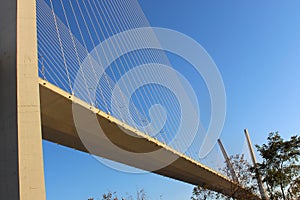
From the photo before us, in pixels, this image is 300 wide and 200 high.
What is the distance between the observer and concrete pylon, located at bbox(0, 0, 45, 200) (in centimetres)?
686

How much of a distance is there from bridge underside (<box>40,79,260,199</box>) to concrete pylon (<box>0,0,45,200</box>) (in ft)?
5.72

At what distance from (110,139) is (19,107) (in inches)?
314

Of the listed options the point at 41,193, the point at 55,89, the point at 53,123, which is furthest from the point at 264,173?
the point at 41,193

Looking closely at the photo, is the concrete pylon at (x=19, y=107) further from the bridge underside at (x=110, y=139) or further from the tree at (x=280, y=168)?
the tree at (x=280, y=168)

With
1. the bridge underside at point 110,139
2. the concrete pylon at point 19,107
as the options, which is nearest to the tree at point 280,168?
the bridge underside at point 110,139

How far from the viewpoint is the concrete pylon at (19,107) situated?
22.5ft

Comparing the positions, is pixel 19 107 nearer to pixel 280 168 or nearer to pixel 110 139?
pixel 110 139

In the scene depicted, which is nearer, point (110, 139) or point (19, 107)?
point (19, 107)

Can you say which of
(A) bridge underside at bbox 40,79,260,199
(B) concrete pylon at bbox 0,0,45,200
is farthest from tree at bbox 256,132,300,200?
(B) concrete pylon at bbox 0,0,45,200

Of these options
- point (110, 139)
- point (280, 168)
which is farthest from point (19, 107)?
point (280, 168)

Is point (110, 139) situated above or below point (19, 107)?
above

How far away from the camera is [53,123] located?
39.9 ft

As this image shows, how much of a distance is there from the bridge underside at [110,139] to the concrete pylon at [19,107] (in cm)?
174

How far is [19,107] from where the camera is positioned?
722 cm
